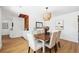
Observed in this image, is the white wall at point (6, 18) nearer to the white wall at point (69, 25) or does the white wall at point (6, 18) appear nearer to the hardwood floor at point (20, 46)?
the hardwood floor at point (20, 46)

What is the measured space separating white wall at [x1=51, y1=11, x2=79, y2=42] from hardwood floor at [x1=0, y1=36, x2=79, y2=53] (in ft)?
0.29

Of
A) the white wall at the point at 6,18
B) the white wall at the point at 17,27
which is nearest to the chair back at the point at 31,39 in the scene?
the white wall at the point at 17,27

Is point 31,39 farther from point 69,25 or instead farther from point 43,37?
point 69,25

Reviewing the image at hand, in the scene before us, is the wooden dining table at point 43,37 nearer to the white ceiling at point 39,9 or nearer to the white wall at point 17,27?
the white wall at point 17,27

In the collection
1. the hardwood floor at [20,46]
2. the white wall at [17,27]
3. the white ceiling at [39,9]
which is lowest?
the hardwood floor at [20,46]

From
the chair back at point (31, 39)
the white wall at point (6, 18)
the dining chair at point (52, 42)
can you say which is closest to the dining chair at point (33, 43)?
the chair back at point (31, 39)

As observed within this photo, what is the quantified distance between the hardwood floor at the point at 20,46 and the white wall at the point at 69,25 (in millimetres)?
88

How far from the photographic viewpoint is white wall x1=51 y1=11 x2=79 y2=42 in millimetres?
1608

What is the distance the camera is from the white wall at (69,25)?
1608 mm

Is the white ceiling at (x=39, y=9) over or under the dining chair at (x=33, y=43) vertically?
over

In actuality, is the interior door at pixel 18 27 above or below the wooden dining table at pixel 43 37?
above

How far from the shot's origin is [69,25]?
1.63 meters

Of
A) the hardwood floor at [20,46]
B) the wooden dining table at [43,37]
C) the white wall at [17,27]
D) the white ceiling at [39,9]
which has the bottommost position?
the hardwood floor at [20,46]
